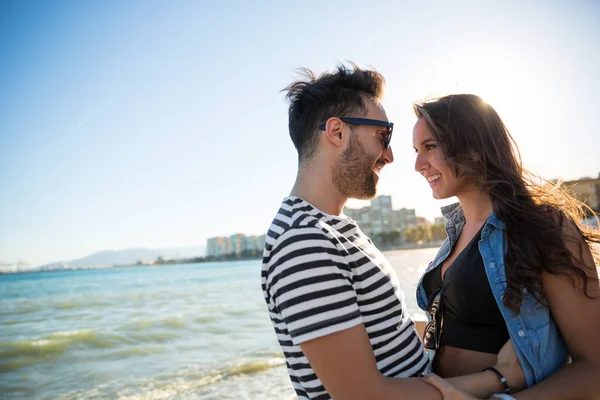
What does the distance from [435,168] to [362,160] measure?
0.64 meters

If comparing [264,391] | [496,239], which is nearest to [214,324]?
[264,391]

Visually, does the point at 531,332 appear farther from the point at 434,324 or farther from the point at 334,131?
the point at 334,131

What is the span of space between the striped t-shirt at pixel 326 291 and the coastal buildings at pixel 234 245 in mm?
133435

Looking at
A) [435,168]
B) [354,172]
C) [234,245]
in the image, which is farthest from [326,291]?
[234,245]

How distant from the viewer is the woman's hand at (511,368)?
5.73ft

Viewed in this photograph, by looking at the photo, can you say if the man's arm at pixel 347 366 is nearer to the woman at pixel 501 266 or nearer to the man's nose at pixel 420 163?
the woman at pixel 501 266

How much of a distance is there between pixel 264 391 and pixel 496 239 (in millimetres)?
5026

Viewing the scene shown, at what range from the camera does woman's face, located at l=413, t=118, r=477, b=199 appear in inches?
93.8

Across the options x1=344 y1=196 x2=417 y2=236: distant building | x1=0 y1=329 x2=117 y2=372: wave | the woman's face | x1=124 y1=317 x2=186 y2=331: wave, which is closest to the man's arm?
the woman's face

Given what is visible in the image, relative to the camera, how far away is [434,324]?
→ 226cm

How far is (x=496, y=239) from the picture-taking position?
6.63 ft

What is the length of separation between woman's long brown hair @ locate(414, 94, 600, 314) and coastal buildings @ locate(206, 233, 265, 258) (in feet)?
437

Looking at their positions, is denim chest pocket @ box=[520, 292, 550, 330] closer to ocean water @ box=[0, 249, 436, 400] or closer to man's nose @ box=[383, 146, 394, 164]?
man's nose @ box=[383, 146, 394, 164]

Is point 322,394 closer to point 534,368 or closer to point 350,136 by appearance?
point 534,368
